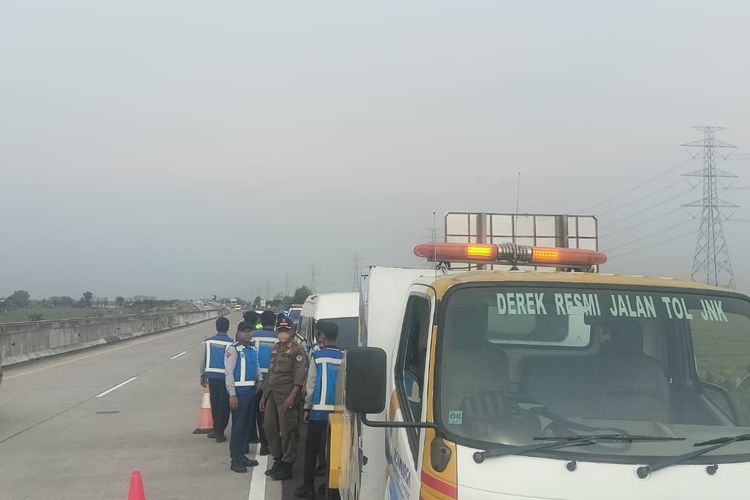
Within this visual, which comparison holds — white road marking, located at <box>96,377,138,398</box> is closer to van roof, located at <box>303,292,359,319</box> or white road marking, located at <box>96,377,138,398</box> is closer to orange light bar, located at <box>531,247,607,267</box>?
van roof, located at <box>303,292,359,319</box>

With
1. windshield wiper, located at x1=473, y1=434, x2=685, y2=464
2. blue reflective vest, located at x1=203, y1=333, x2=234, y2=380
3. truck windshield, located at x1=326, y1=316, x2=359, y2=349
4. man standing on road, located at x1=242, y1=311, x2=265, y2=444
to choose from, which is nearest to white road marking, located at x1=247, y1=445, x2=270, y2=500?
man standing on road, located at x1=242, y1=311, x2=265, y2=444

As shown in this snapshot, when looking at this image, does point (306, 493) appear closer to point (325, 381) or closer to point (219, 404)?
point (325, 381)

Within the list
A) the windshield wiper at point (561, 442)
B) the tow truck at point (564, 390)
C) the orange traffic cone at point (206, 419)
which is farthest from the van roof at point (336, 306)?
the windshield wiper at point (561, 442)

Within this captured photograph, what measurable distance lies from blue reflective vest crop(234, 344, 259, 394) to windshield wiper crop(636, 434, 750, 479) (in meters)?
6.11

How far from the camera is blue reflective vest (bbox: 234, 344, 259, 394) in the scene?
8352 mm

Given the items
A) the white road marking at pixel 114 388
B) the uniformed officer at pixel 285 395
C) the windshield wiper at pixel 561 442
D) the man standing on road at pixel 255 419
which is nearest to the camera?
the windshield wiper at pixel 561 442

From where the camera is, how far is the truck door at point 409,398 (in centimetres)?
331

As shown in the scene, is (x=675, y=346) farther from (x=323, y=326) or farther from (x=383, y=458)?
(x=323, y=326)

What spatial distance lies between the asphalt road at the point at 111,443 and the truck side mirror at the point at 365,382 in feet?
15.3

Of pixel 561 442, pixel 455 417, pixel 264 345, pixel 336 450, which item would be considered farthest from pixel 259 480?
pixel 561 442

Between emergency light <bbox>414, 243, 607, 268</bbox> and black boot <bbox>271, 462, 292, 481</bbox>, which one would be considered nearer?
emergency light <bbox>414, 243, 607, 268</bbox>

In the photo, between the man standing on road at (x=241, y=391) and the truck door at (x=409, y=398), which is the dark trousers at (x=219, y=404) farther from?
the truck door at (x=409, y=398)

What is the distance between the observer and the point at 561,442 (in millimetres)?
2914

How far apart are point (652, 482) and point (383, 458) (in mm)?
1924
